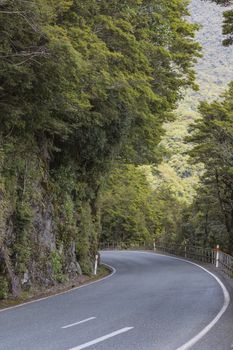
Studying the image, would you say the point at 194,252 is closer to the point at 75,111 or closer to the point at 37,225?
the point at 37,225

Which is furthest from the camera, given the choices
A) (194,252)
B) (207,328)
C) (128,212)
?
(128,212)

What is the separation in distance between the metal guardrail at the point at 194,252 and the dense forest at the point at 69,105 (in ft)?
23.6

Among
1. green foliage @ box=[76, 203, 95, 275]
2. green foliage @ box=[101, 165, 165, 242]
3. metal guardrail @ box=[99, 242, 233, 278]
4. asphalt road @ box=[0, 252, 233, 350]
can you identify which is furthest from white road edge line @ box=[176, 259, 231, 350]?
green foliage @ box=[101, 165, 165, 242]

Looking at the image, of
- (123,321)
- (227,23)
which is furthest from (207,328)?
(227,23)

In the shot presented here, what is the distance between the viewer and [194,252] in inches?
1593

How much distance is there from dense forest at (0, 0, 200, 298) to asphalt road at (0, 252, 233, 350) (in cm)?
301

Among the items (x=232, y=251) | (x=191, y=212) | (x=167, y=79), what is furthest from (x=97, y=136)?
(x=191, y=212)

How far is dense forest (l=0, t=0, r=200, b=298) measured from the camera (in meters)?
12.8

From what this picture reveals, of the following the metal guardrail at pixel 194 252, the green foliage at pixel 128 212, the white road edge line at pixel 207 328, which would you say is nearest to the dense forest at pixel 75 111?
the metal guardrail at pixel 194 252

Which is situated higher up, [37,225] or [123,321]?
[37,225]

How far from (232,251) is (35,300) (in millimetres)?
23789

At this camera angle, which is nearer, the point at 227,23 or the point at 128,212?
the point at 227,23

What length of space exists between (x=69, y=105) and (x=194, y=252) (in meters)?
27.1

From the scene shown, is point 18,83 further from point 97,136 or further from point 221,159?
point 221,159
